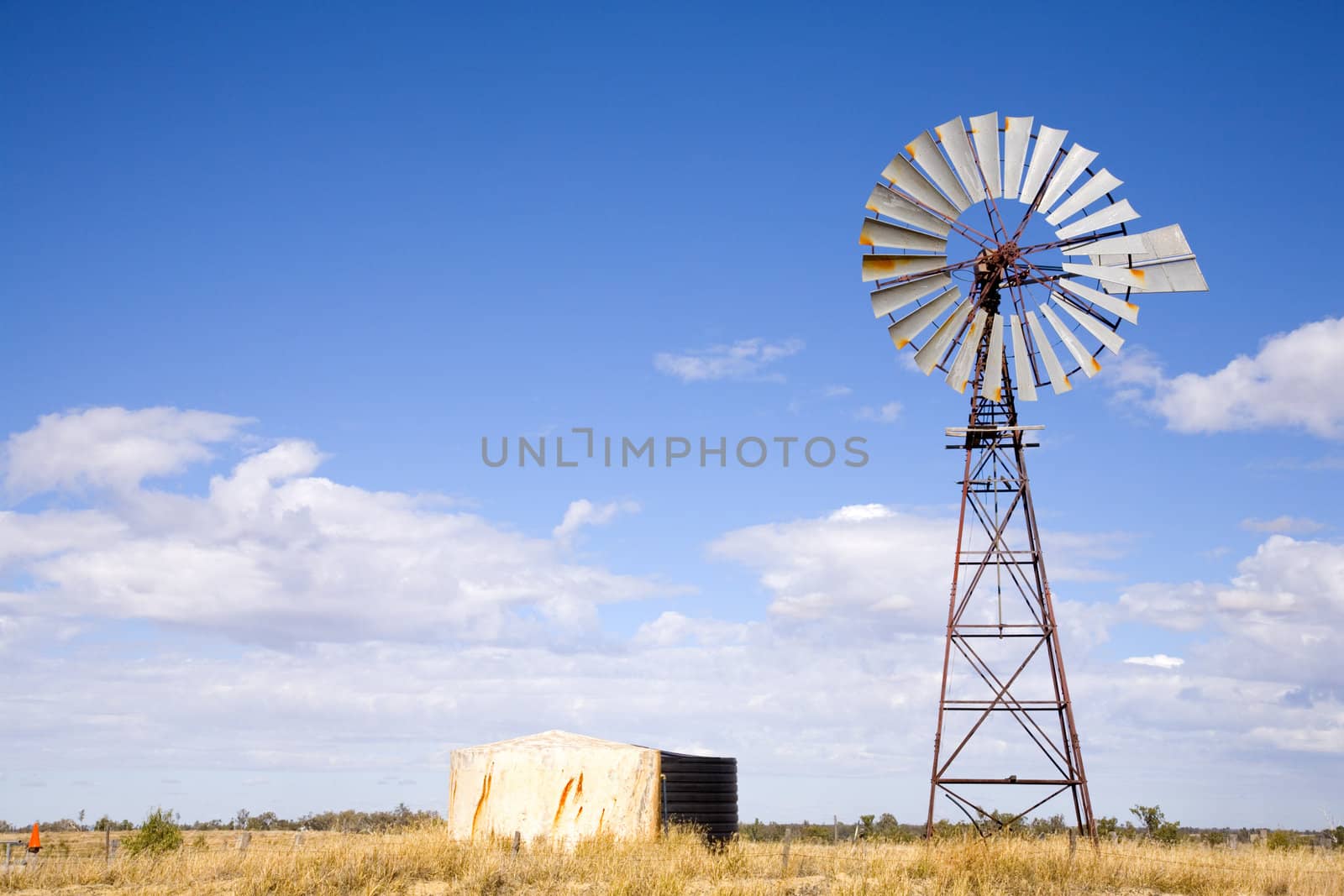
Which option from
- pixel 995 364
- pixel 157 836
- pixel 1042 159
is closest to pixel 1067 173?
pixel 1042 159

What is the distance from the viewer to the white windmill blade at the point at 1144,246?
80.9ft

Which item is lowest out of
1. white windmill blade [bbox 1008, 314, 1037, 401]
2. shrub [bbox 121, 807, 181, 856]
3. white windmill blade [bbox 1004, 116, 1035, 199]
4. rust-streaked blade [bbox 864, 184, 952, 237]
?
shrub [bbox 121, 807, 181, 856]

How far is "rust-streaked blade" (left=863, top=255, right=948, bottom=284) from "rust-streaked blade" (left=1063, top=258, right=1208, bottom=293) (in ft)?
10.1

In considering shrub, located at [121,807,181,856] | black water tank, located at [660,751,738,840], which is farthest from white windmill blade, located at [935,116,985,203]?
shrub, located at [121,807,181,856]

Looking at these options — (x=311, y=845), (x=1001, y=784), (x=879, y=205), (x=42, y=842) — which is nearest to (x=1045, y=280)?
(x=879, y=205)

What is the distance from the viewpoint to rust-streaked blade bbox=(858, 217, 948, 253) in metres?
25.8

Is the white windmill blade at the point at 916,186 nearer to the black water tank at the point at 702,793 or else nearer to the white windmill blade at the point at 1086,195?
the white windmill blade at the point at 1086,195

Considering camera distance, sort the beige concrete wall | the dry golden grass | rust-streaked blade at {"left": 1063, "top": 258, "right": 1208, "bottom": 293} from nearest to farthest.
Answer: the dry golden grass < the beige concrete wall < rust-streaked blade at {"left": 1063, "top": 258, "right": 1208, "bottom": 293}

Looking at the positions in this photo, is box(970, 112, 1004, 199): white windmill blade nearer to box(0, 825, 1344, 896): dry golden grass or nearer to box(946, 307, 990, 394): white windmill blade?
box(946, 307, 990, 394): white windmill blade

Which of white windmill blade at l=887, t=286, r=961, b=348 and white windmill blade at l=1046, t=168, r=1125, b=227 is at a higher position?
white windmill blade at l=1046, t=168, r=1125, b=227

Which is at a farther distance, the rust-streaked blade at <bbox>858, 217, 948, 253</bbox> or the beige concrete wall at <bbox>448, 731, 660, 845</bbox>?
the rust-streaked blade at <bbox>858, 217, 948, 253</bbox>

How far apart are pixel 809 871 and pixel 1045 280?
1287 centimetres

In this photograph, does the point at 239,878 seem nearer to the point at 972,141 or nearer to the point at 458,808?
the point at 458,808

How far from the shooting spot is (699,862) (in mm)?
20859
